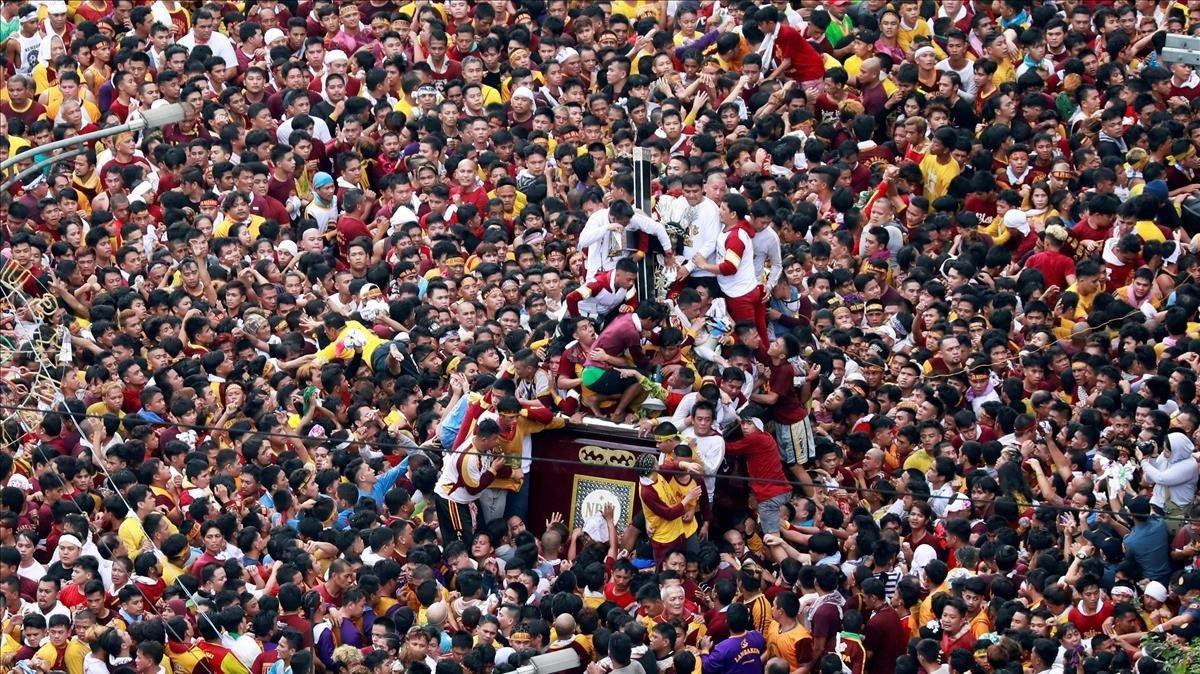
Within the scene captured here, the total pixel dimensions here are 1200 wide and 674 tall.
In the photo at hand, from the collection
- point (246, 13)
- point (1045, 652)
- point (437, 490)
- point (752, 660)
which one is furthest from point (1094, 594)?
point (246, 13)

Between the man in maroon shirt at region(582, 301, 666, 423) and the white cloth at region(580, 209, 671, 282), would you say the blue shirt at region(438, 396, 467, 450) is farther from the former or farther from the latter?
the white cloth at region(580, 209, 671, 282)

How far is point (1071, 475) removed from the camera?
73.3 ft

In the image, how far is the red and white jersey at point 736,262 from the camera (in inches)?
929

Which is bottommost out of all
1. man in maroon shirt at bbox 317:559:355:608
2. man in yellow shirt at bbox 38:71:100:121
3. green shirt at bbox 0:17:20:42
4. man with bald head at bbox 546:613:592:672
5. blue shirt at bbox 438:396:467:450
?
man with bald head at bbox 546:613:592:672

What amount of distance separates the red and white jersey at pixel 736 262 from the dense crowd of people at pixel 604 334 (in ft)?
0.13

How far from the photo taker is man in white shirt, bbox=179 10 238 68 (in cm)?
2909

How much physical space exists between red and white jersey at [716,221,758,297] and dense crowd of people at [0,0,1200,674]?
0.04 m

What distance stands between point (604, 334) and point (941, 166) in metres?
5.47

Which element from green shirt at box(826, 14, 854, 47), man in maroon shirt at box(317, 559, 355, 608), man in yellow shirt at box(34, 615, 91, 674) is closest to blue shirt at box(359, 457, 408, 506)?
man in maroon shirt at box(317, 559, 355, 608)

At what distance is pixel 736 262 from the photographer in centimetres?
2361

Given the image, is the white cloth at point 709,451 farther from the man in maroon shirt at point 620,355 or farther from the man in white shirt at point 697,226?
the man in white shirt at point 697,226

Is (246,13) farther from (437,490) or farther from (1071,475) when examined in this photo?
(1071,475)

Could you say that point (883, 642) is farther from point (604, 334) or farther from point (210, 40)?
point (210, 40)

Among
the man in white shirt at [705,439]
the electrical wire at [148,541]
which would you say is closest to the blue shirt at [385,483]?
the electrical wire at [148,541]
